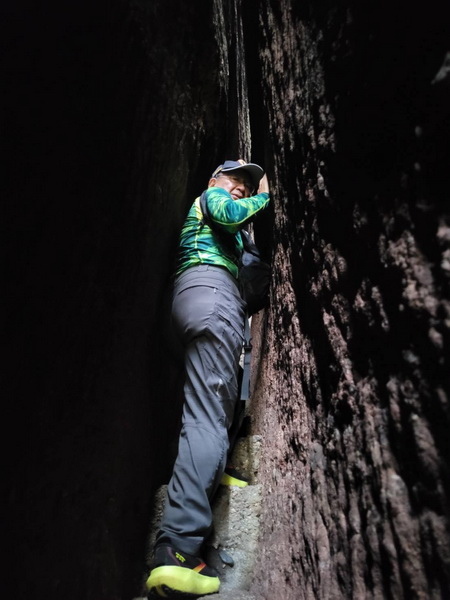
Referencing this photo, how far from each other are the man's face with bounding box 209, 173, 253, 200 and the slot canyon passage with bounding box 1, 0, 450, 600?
0.80 feet

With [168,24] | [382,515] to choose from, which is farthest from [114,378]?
[168,24]

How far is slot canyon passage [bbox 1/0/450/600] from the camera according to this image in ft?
1.95

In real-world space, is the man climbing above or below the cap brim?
below

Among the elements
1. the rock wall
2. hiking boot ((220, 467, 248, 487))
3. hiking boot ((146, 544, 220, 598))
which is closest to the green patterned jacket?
the rock wall

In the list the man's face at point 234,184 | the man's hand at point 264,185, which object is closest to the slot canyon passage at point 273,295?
the man's face at point 234,184

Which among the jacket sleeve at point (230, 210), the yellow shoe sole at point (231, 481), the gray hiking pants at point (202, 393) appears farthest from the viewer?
the jacket sleeve at point (230, 210)

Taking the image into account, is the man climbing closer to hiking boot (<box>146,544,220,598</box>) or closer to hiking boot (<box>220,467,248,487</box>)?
hiking boot (<box>146,544,220,598</box>)

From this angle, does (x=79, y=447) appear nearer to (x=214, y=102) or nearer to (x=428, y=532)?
(x=428, y=532)

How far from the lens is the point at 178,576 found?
4.02 ft

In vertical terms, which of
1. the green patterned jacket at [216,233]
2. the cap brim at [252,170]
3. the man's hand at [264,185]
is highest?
the cap brim at [252,170]

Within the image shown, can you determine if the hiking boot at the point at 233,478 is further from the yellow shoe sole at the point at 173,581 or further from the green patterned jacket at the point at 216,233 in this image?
the green patterned jacket at the point at 216,233

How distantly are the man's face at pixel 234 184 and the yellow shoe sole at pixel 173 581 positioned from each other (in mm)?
1652

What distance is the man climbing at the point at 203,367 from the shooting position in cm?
131

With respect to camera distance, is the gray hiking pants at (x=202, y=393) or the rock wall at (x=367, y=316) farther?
the gray hiking pants at (x=202, y=393)
